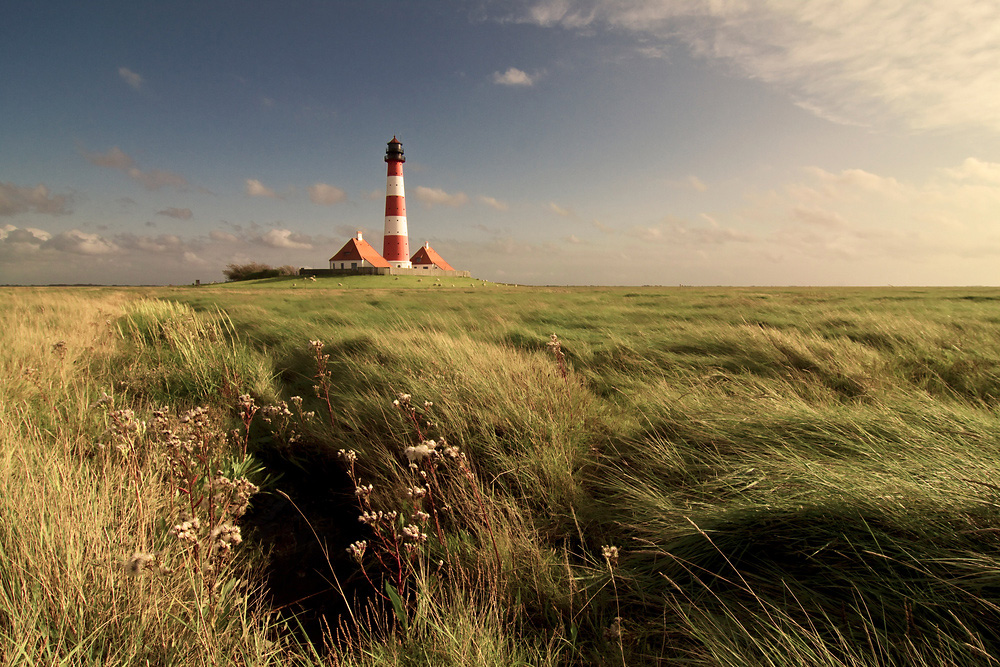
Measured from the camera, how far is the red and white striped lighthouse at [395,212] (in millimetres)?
47500

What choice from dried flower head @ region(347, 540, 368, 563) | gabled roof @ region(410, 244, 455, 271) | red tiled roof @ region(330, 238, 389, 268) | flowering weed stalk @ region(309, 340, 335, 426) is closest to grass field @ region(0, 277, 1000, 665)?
dried flower head @ region(347, 540, 368, 563)

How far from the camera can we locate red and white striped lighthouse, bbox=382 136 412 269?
156 ft

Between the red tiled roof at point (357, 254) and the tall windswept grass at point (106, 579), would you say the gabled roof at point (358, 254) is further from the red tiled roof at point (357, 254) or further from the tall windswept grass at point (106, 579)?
the tall windswept grass at point (106, 579)

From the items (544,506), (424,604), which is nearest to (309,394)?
(544,506)

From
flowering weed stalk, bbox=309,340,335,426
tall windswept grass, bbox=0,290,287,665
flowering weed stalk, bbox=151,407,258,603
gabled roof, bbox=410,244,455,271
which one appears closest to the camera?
tall windswept grass, bbox=0,290,287,665

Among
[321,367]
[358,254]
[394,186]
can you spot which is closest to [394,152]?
[394,186]

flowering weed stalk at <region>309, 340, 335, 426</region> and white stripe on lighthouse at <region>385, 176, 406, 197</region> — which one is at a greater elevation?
white stripe on lighthouse at <region>385, 176, 406, 197</region>

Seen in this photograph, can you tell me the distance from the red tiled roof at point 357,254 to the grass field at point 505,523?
50.0 meters

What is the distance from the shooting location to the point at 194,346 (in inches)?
236

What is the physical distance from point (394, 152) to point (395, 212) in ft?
22.0

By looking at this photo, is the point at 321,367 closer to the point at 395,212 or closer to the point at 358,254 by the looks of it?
the point at 395,212

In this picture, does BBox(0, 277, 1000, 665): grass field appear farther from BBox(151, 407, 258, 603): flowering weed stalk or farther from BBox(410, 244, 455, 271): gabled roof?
BBox(410, 244, 455, 271): gabled roof

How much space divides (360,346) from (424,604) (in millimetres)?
5227

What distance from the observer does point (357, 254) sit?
5316cm
